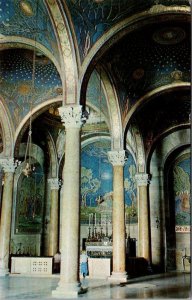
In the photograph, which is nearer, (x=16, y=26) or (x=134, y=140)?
(x=16, y=26)

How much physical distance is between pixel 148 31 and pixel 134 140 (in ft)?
24.4

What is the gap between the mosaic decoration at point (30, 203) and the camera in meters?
21.4

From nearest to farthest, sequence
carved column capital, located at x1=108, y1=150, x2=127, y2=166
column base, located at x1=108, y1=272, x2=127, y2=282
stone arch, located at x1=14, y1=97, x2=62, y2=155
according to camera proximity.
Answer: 1. column base, located at x1=108, y1=272, x2=127, y2=282
2. carved column capital, located at x1=108, y1=150, x2=127, y2=166
3. stone arch, located at x1=14, y1=97, x2=62, y2=155

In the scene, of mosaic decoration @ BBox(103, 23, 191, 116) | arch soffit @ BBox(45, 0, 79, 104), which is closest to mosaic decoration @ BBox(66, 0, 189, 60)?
arch soffit @ BBox(45, 0, 79, 104)

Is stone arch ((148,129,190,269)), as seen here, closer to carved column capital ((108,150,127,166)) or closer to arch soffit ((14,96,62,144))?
carved column capital ((108,150,127,166))

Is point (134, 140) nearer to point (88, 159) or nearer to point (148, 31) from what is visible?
point (88, 159)

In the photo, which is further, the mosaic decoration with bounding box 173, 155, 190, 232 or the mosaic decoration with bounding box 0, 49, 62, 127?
the mosaic decoration with bounding box 173, 155, 190, 232

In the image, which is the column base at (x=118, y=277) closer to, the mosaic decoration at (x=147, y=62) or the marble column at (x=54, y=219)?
the mosaic decoration at (x=147, y=62)

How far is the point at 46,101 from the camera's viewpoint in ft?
50.8

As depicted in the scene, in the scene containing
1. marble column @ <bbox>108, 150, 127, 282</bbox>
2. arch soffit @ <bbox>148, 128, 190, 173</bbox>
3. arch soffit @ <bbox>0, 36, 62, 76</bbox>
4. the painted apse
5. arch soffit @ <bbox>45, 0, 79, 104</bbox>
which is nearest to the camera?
arch soffit @ <bbox>45, 0, 79, 104</bbox>

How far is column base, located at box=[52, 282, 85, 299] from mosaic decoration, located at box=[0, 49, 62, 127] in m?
7.08

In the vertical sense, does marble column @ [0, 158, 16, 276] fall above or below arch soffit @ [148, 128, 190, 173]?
below

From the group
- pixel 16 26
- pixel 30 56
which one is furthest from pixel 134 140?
pixel 16 26

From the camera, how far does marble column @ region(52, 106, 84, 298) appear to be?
28.8 ft
